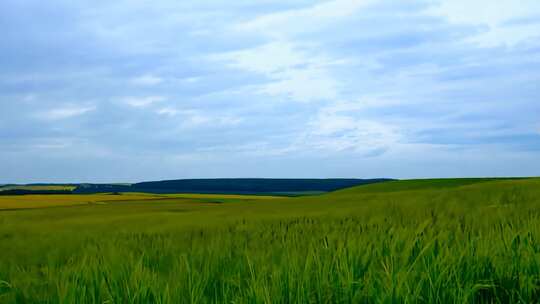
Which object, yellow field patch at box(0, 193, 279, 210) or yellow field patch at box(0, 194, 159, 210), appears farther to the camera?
yellow field patch at box(0, 193, 279, 210)

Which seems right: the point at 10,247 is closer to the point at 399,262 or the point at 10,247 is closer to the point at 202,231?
the point at 202,231

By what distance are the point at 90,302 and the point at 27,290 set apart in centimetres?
77

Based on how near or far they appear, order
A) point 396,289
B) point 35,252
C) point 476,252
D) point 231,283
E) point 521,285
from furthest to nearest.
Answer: point 35,252 → point 476,252 → point 521,285 → point 231,283 → point 396,289

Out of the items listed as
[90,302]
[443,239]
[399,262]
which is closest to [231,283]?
[90,302]

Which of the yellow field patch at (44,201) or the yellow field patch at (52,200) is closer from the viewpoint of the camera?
the yellow field patch at (44,201)

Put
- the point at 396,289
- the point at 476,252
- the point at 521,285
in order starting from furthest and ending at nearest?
the point at 476,252 → the point at 521,285 → the point at 396,289

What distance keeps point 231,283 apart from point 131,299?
74 centimetres

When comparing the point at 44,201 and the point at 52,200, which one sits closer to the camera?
the point at 44,201

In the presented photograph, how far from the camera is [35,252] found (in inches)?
300

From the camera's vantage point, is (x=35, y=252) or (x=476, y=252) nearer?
(x=476, y=252)

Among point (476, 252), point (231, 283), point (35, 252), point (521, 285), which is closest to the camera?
point (231, 283)

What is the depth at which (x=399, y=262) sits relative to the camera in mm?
4297

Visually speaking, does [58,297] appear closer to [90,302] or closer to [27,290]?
[90,302]

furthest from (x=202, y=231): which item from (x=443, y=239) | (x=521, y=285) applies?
(x=521, y=285)
